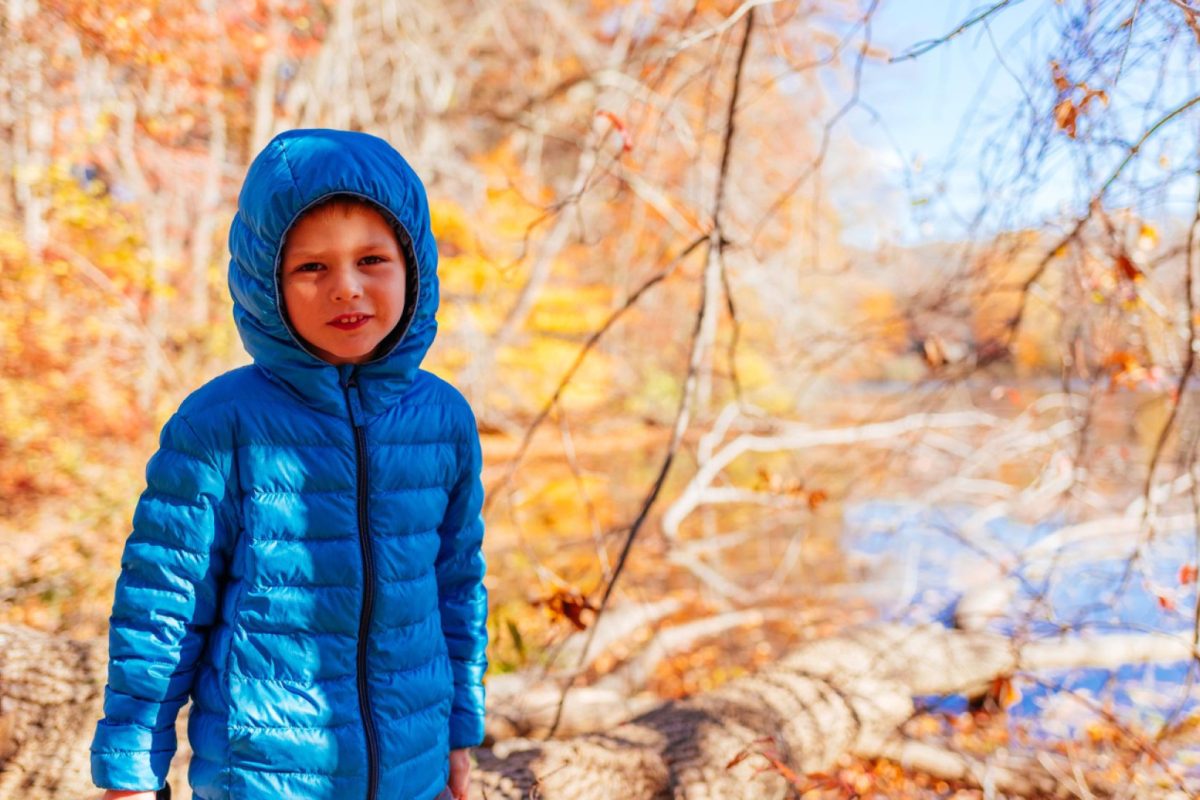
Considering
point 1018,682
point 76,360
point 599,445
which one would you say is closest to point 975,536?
point 1018,682

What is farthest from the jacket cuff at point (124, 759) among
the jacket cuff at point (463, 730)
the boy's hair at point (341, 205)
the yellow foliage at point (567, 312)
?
the yellow foliage at point (567, 312)

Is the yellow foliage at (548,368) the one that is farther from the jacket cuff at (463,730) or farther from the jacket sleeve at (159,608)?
the jacket sleeve at (159,608)

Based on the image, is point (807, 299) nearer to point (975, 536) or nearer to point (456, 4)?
point (975, 536)

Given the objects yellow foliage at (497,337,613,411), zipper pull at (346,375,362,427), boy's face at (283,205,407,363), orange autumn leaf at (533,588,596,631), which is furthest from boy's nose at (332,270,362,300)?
yellow foliage at (497,337,613,411)

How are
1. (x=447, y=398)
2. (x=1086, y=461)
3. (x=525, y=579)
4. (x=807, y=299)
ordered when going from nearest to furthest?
(x=447, y=398), (x=1086, y=461), (x=525, y=579), (x=807, y=299)

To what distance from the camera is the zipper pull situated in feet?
4.40

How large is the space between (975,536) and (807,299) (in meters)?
2.25

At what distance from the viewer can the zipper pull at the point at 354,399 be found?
1.34 m

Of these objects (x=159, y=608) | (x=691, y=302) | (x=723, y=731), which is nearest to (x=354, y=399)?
(x=159, y=608)

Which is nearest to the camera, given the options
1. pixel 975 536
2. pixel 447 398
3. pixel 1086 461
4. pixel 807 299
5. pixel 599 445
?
pixel 447 398

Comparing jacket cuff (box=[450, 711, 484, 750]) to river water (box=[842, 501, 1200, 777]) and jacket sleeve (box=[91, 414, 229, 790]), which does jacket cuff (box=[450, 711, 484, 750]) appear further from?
river water (box=[842, 501, 1200, 777])

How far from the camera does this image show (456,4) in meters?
8.71

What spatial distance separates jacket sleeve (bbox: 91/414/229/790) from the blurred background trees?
1.22m

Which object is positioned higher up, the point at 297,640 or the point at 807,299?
the point at 807,299
